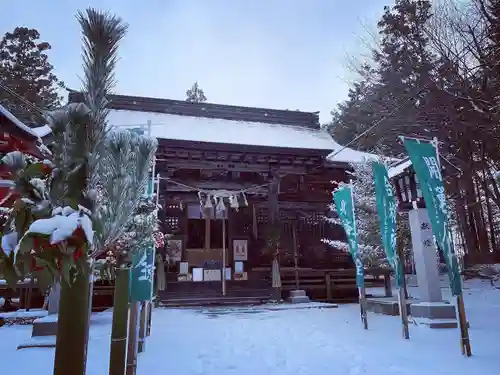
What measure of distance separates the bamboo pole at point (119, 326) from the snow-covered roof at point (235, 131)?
30.9 ft

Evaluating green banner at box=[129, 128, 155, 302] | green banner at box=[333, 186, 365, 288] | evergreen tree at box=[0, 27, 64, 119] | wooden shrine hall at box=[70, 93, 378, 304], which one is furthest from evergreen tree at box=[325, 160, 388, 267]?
evergreen tree at box=[0, 27, 64, 119]

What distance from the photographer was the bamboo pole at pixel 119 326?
292cm

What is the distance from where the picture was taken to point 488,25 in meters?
11.2

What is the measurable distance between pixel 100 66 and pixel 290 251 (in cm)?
1278

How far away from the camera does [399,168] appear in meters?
8.25

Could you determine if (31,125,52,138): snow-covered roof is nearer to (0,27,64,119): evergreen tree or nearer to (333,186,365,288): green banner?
(333,186,365,288): green banner

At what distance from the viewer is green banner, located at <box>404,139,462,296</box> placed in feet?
16.5

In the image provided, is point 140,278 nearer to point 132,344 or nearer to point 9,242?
point 132,344

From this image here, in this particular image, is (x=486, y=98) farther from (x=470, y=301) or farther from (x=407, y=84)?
(x=470, y=301)

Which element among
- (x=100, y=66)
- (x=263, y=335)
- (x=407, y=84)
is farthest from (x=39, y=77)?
(x=100, y=66)

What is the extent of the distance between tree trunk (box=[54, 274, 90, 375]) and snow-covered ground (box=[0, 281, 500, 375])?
8.41ft

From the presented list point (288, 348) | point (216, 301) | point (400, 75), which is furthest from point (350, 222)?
point (400, 75)

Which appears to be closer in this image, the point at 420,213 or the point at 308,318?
the point at 420,213

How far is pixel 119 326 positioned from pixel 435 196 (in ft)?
15.4
